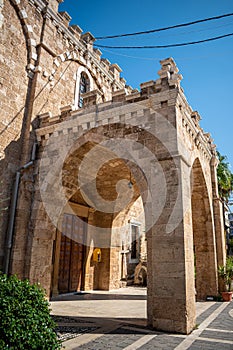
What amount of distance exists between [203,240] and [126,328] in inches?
207

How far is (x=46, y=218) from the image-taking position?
7.54 metres

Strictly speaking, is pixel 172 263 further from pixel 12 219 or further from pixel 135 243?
pixel 135 243

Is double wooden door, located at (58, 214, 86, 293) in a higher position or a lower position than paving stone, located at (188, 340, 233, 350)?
higher

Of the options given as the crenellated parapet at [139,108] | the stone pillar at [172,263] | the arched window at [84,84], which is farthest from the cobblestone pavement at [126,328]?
the arched window at [84,84]

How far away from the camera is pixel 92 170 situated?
29.2 ft

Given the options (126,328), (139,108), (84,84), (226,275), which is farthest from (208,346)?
(84,84)

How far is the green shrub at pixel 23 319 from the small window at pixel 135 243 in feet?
34.5

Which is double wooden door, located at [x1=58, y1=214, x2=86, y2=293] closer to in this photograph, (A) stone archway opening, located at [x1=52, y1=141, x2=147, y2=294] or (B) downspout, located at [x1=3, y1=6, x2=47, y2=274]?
(A) stone archway opening, located at [x1=52, y1=141, x2=147, y2=294]

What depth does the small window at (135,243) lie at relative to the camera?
1373 centimetres

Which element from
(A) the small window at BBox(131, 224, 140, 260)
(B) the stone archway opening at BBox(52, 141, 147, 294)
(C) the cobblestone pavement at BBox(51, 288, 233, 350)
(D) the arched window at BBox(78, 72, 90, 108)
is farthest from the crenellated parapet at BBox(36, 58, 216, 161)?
(A) the small window at BBox(131, 224, 140, 260)

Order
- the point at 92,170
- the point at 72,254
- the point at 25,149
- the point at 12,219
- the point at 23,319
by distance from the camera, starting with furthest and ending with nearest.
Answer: the point at 72,254 < the point at 92,170 < the point at 25,149 < the point at 12,219 < the point at 23,319

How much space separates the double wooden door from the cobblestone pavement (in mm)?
1539

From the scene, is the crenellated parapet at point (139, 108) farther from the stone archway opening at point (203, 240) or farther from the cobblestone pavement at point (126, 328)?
the cobblestone pavement at point (126, 328)

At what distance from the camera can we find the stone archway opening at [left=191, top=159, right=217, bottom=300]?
9.29 m
